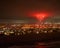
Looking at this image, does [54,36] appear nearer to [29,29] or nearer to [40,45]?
[40,45]

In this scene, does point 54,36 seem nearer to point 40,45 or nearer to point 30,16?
point 40,45

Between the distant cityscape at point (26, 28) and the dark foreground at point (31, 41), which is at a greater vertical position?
the distant cityscape at point (26, 28)

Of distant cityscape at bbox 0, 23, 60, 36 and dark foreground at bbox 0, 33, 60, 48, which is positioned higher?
distant cityscape at bbox 0, 23, 60, 36

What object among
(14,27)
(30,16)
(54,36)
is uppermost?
(30,16)

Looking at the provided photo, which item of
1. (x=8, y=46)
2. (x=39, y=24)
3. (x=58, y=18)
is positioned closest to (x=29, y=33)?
(x=39, y=24)

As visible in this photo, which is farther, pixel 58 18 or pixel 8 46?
pixel 58 18

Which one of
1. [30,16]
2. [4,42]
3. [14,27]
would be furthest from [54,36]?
[4,42]

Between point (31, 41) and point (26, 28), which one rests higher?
point (26, 28)

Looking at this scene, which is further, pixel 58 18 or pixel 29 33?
pixel 58 18

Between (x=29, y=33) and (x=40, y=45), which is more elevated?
(x=29, y=33)
